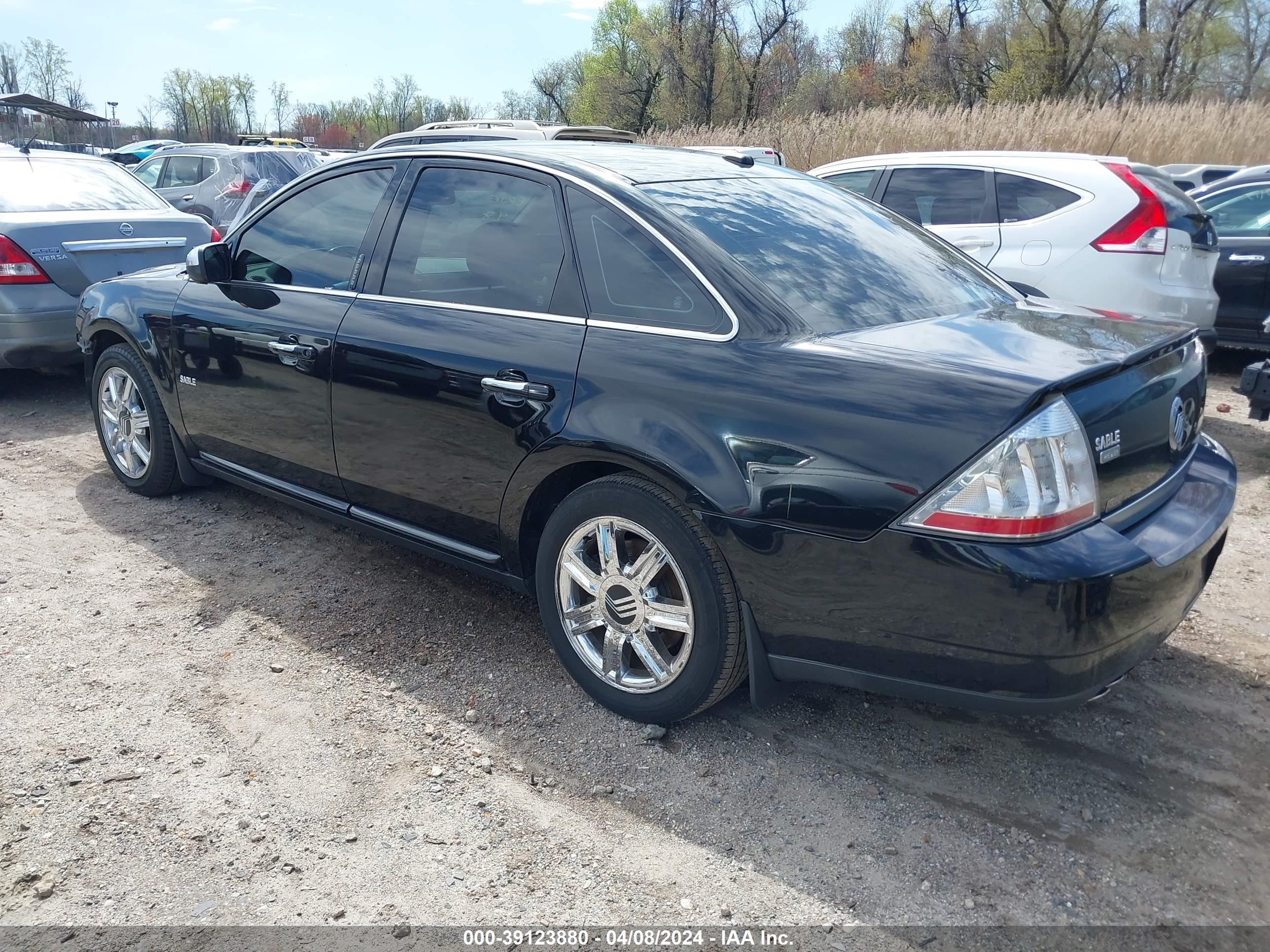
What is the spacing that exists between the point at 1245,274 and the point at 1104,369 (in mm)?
6367

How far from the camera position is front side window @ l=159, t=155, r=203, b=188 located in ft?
46.9

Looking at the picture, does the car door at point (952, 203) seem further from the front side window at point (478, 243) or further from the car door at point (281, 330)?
the car door at point (281, 330)

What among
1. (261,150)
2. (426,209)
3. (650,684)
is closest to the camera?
(650,684)

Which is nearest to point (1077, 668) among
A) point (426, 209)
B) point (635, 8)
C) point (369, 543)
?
point (426, 209)

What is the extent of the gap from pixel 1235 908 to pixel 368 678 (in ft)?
8.33

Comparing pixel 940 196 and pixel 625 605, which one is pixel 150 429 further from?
pixel 940 196

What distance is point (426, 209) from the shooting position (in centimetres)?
367

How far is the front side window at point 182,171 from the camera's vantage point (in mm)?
14281

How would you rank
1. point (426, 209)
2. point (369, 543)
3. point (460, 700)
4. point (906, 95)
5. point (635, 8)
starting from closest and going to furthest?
point (460, 700) < point (426, 209) < point (369, 543) < point (906, 95) < point (635, 8)

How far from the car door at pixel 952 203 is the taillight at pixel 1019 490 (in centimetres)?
479

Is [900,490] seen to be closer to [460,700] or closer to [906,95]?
[460,700]

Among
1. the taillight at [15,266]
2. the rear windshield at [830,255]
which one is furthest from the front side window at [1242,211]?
the taillight at [15,266]

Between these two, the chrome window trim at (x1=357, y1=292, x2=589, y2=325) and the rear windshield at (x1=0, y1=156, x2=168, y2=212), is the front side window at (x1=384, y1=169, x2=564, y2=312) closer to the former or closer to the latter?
the chrome window trim at (x1=357, y1=292, x2=589, y2=325)

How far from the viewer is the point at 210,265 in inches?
168
